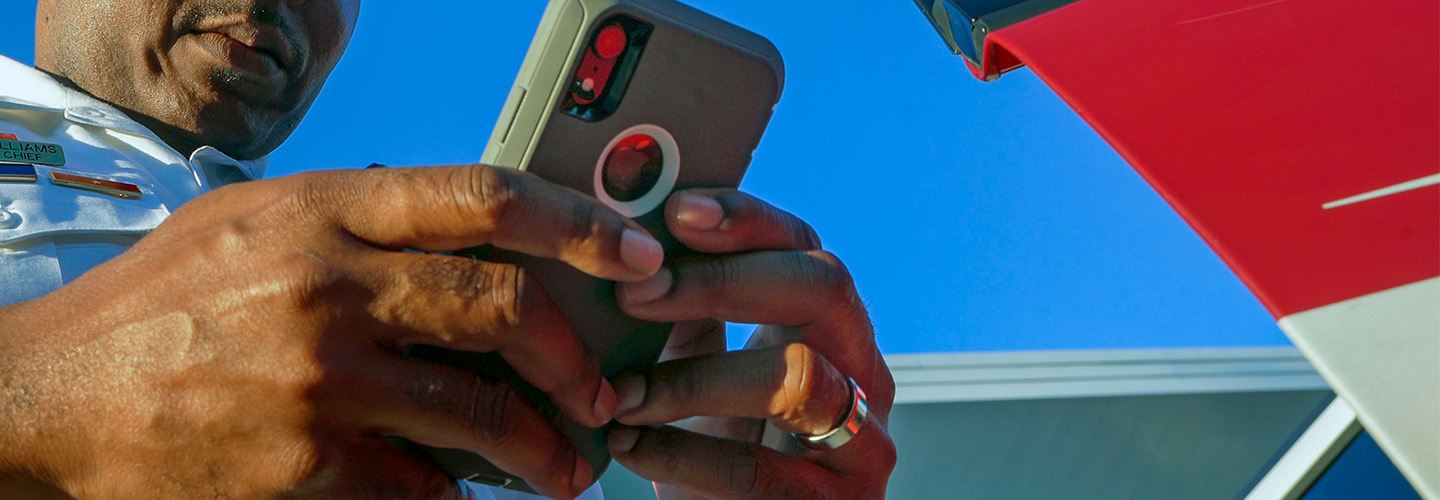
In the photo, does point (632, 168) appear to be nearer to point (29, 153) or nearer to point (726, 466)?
point (726, 466)

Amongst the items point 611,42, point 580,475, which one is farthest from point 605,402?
point 611,42

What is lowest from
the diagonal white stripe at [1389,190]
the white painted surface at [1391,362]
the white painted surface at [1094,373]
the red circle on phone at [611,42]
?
the white painted surface at [1094,373]

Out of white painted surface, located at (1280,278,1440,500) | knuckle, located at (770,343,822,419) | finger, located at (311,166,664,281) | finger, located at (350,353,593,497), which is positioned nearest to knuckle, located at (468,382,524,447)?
finger, located at (350,353,593,497)

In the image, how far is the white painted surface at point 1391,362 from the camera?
44 cm

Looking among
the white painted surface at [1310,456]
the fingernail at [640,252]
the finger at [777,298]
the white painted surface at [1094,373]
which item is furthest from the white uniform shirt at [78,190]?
the white painted surface at [1094,373]

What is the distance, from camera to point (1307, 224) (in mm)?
491

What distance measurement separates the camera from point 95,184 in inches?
48.3

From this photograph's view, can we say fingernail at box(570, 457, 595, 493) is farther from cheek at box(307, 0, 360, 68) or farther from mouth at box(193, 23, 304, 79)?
cheek at box(307, 0, 360, 68)

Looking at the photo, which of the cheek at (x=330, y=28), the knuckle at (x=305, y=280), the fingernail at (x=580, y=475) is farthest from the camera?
the cheek at (x=330, y=28)

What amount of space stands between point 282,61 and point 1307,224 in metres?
1.44

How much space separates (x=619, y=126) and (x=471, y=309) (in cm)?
22

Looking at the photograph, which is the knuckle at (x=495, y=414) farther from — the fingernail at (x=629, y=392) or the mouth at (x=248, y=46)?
the mouth at (x=248, y=46)

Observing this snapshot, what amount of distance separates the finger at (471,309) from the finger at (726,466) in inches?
8.1

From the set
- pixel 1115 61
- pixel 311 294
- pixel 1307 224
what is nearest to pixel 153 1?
pixel 311 294
